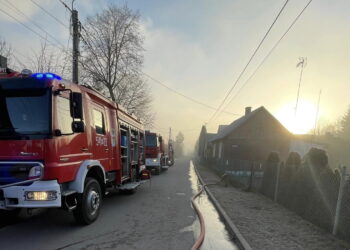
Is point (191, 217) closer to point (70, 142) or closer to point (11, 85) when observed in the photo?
point (70, 142)

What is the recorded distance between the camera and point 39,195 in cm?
535

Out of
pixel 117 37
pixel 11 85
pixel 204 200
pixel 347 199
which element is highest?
pixel 117 37

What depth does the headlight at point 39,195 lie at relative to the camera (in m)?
5.33

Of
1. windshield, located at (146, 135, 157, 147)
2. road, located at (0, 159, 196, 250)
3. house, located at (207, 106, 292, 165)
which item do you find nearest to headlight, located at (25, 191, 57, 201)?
road, located at (0, 159, 196, 250)

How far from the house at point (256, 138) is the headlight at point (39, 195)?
29.7 m

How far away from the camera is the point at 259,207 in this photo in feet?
31.9

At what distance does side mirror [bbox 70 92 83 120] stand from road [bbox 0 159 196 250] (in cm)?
242

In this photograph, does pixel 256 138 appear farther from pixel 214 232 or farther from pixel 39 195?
pixel 39 195

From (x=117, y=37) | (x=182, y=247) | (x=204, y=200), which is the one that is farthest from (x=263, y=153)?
(x=182, y=247)

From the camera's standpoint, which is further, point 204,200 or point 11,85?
point 204,200

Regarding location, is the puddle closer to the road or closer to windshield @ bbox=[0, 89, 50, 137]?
the road

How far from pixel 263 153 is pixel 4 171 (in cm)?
3280

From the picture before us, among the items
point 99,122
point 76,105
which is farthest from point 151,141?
point 76,105

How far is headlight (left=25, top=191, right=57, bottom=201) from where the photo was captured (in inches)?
210
